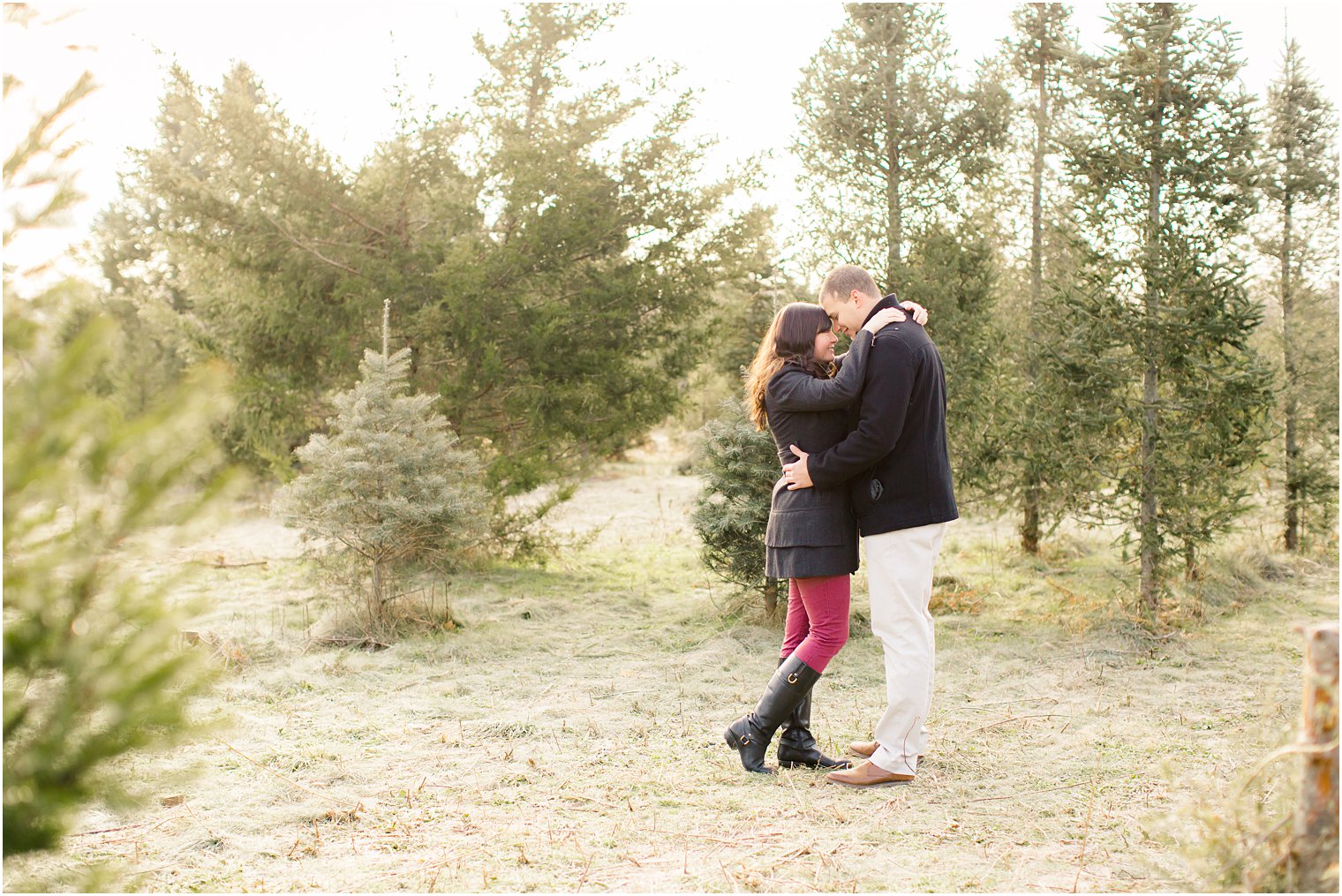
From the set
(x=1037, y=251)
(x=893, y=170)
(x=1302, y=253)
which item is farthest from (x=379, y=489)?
(x=1302, y=253)

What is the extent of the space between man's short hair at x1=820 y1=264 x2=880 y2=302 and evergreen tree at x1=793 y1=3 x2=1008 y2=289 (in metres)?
5.37

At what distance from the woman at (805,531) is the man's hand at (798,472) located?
0.13ft

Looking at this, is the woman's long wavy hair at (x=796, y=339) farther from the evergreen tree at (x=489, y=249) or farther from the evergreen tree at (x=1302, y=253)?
the evergreen tree at (x=1302, y=253)

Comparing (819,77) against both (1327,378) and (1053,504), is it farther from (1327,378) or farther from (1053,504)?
(1327,378)

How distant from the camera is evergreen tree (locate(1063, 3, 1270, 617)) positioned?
24.5 ft

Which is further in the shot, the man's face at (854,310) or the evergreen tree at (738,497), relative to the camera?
the evergreen tree at (738,497)

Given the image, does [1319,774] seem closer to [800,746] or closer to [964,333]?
[800,746]

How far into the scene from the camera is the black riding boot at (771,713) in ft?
14.5

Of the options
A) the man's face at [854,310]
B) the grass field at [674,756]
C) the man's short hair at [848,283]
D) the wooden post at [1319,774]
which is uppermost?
the man's short hair at [848,283]

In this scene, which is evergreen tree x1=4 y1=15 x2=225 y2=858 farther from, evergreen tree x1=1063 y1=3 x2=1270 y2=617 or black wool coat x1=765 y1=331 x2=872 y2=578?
evergreen tree x1=1063 y1=3 x2=1270 y2=617

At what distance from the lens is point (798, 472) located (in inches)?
176

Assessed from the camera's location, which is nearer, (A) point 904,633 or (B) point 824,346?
(A) point 904,633

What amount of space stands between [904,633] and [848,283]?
5.40 feet

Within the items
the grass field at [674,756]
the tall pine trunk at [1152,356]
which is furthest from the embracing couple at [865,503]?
the tall pine trunk at [1152,356]
